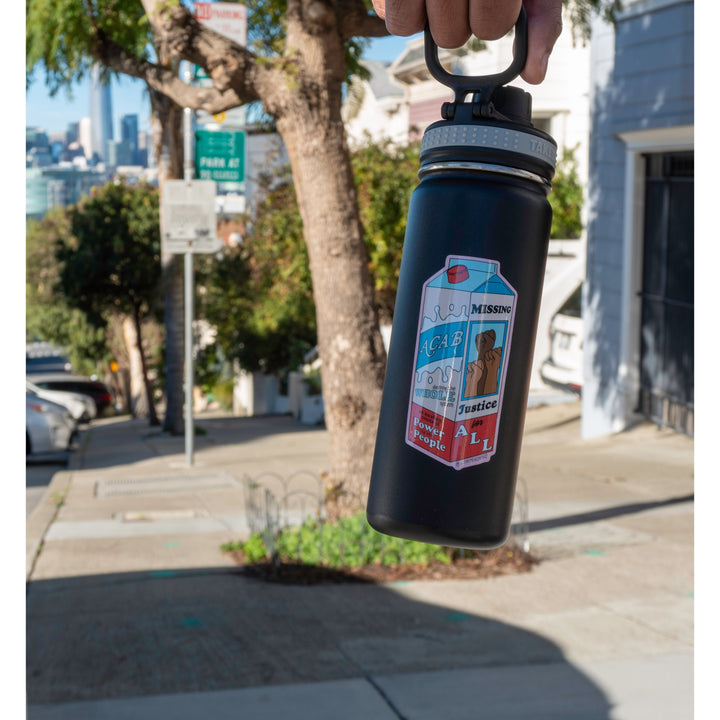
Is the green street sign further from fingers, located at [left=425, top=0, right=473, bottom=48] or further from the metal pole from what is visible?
fingers, located at [left=425, top=0, right=473, bottom=48]

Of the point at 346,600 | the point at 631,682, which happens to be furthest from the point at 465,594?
the point at 631,682

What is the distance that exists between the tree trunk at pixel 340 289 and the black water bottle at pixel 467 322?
6216mm

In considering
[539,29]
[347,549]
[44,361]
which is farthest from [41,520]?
[44,361]

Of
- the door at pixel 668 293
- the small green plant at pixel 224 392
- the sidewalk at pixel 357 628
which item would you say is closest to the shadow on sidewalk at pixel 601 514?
the sidewalk at pixel 357 628

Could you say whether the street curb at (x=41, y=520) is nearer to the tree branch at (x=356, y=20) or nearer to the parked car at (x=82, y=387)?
the tree branch at (x=356, y=20)

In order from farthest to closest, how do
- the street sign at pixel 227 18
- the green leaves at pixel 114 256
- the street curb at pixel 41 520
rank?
1. the green leaves at pixel 114 256
2. the street sign at pixel 227 18
3. the street curb at pixel 41 520

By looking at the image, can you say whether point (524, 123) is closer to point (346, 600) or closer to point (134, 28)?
point (346, 600)

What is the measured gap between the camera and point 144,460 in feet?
49.1

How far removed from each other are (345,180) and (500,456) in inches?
255

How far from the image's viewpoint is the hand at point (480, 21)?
4.07 ft

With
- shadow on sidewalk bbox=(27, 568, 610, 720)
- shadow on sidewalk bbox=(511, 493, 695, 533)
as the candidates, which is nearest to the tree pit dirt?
shadow on sidewalk bbox=(27, 568, 610, 720)

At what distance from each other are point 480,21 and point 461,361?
420 mm
